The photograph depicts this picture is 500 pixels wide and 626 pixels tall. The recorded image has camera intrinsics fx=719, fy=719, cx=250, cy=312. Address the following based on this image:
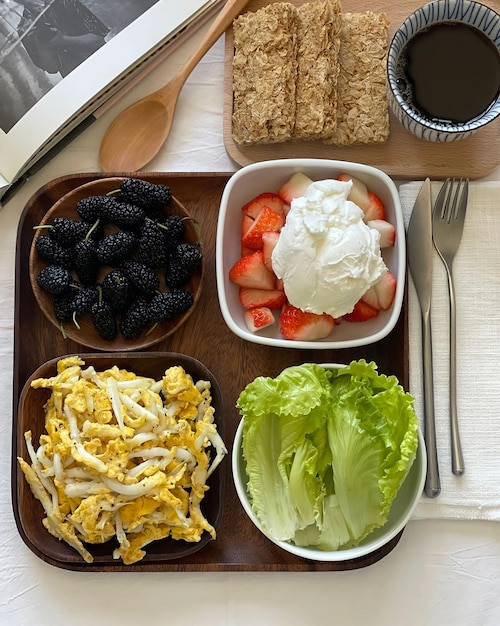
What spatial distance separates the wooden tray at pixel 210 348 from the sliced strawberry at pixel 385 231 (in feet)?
0.45

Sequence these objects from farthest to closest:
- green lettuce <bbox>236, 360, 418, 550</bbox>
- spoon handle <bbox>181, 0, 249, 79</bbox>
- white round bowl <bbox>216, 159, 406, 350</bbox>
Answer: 1. spoon handle <bbox>181, 0, 249, 79</bbox>
2. white round bowl <bbox>216, 159, 406, 350</bbox>
3. green lettuce <bbox>236, 360, 418, 550</bbox>

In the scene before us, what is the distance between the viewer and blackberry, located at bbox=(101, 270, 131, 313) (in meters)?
1.40

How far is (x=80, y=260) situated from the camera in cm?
141

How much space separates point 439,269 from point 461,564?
0.60 metres

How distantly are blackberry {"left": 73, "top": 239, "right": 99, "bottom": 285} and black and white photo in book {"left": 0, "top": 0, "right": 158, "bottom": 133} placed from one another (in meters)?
0.33

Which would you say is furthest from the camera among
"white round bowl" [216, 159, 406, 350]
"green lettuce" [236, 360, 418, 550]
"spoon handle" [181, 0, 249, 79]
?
"spoon handle" [181, 0, 249, 79]

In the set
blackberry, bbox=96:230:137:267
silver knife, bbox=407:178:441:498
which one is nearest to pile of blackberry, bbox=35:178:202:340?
blackberry, bbox=96:230:137:267

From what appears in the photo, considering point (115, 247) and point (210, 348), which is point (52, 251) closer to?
point (115, 247)

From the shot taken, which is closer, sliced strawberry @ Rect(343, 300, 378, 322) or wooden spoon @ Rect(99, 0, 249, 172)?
sliced strawberry @ Rect(343, 300, 378, 322)

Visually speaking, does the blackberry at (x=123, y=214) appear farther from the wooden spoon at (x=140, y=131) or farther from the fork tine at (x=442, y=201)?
the fork tine at (x=442, y=201)

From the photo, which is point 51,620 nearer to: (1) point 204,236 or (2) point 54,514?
(2) point 54,514

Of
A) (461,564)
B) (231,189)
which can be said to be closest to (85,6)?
(231,189)

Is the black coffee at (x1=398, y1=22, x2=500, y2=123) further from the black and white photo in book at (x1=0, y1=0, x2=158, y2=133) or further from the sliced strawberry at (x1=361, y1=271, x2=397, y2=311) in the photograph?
the black and white photo in book at (x1=0, y1=0, x2=158, y2=133)

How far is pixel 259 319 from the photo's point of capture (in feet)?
4.63
